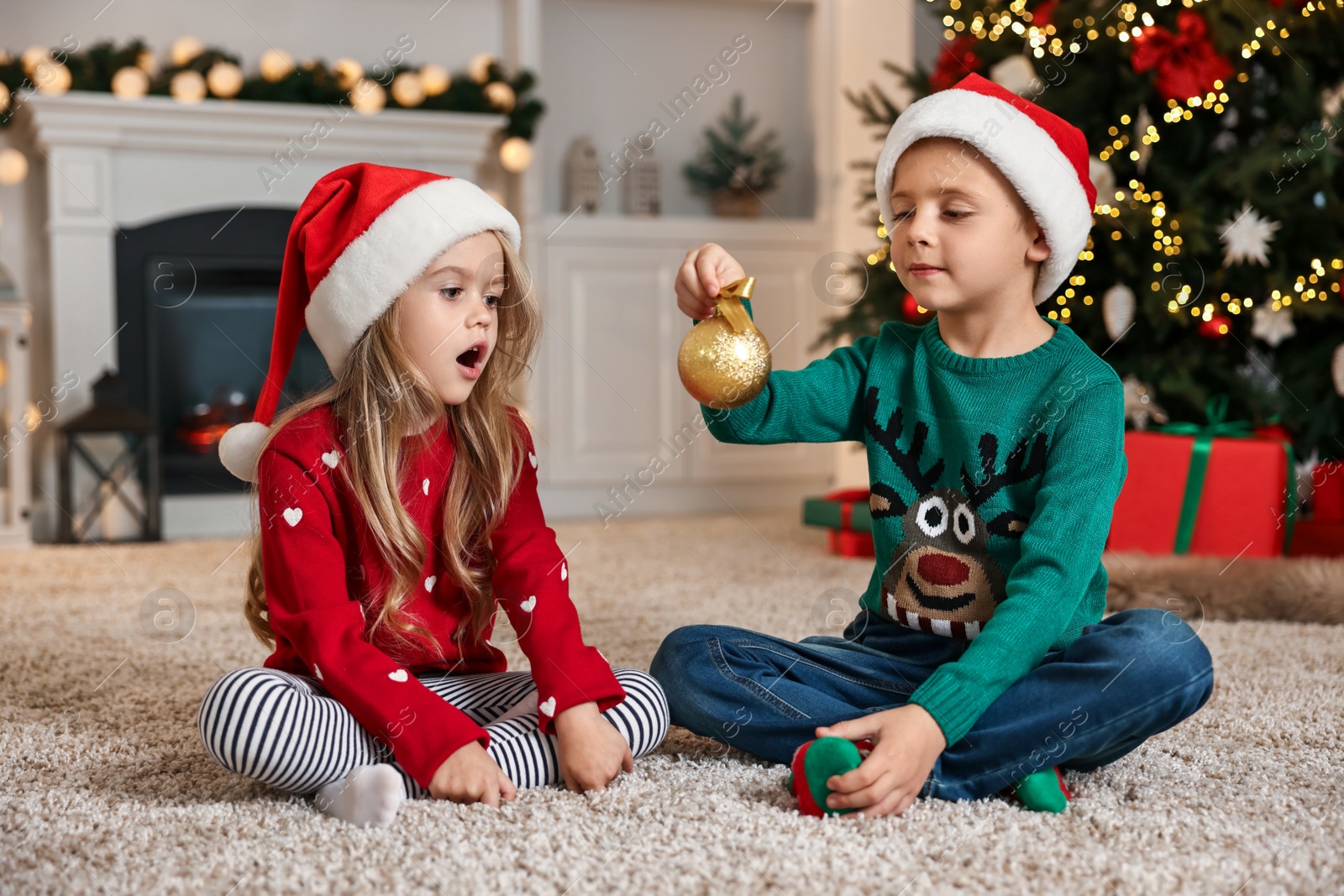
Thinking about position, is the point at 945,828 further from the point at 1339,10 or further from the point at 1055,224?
the point at 1339,10

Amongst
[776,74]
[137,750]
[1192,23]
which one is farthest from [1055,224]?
[776,74]

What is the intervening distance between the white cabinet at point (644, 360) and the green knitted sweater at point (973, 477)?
7.30 ft

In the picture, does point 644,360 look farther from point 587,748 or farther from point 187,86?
point 587,748

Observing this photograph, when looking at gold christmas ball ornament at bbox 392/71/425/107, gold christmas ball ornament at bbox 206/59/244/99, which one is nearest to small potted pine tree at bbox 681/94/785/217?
gold christmas ball ornament at bbox 392/71/425/107

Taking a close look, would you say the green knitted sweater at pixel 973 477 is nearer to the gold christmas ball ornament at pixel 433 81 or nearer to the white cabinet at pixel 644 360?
the white cabinet at pixel 644 360

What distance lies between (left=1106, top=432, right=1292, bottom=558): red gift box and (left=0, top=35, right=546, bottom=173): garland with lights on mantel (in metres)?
2.00

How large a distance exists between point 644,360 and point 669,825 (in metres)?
2.74

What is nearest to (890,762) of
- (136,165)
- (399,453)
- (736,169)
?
(399,453)

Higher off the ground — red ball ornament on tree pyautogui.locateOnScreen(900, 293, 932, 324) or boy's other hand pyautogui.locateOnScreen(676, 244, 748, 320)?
boy's other hand pyautogui.locateOnScreen(676, 244, 748, 320)

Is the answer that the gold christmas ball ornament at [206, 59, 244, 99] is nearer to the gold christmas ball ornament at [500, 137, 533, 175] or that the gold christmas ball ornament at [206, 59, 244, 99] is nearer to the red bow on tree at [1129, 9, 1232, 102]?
the gold christmas ball ornament at [500, 137, 533, 175]

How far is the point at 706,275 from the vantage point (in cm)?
100

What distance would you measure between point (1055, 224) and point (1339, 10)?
4.44 feet

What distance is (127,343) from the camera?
3119 mm

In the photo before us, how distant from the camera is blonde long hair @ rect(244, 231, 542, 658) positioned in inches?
39.6
